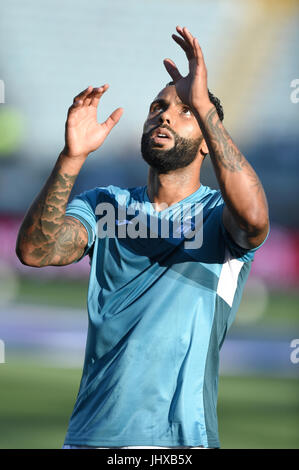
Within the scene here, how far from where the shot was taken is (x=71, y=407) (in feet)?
26.8

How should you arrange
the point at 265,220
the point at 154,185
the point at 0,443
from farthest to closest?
the point at 0,443, the point at 154,185, the point at 265,220

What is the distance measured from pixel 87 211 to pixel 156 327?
0.57 meters

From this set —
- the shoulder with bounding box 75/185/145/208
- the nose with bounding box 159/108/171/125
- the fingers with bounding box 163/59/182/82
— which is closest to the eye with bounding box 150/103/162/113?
the nose with bounding box 159/108/171/125

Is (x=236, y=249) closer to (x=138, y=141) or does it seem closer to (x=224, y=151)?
(x=224, y=151)

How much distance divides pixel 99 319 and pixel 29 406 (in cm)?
541

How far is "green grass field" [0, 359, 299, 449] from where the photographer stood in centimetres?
666

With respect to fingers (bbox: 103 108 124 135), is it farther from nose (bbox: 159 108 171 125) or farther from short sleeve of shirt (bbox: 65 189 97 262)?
short sleeve of shirt (bbox: 65 189 97 262)

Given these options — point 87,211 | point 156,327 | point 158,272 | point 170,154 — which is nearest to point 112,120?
point 170,154

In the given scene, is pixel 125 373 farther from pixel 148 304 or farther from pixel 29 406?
pixel 29 406

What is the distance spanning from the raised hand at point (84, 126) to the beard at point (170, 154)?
196 millimetres

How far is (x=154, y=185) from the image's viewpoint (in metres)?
3.16

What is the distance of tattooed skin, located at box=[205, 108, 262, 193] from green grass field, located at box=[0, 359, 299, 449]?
4131 millimetres

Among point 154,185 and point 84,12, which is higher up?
point 84,12
